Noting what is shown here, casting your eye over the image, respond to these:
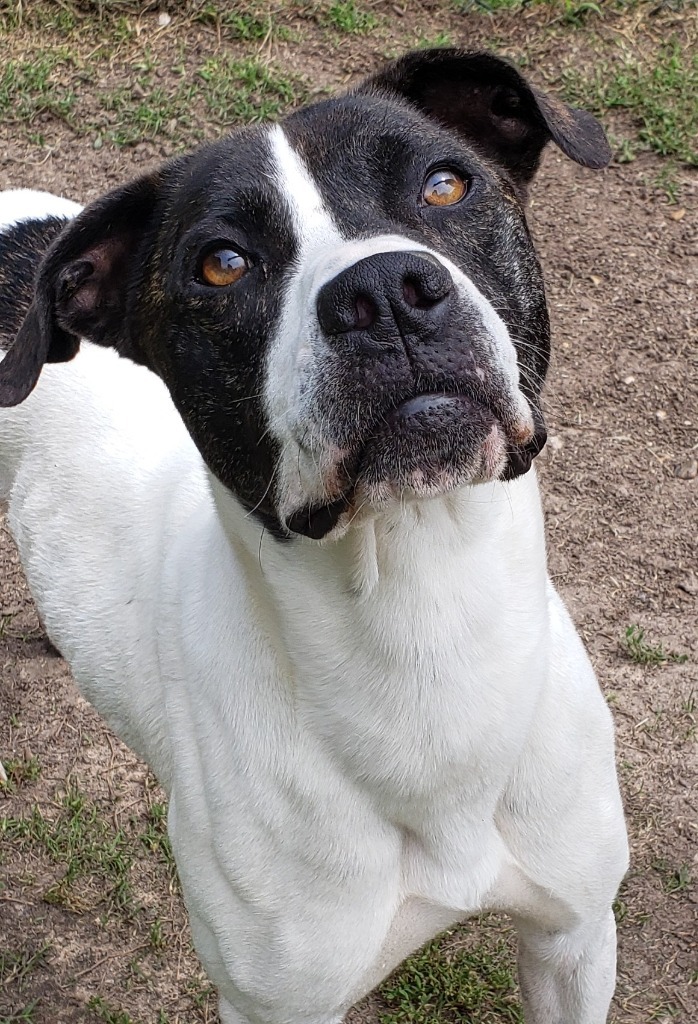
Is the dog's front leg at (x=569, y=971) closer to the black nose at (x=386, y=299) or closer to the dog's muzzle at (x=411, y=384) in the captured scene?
the dog's muzzle at (x=411, y=384)

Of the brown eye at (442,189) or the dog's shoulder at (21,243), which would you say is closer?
the brown eye at (442,189)

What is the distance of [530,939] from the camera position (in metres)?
3.25

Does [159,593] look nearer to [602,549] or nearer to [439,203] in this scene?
[439,203]

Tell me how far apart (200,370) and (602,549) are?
9.27ft

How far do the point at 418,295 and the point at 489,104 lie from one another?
0.99 meters

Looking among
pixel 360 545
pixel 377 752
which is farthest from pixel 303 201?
pixel 377 752

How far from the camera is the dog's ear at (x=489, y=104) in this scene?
2797mm

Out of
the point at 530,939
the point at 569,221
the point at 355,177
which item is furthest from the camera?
the point at 569,221

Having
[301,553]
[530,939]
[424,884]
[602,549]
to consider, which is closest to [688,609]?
[602,549]

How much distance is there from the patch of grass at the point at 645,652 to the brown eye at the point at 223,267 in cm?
272

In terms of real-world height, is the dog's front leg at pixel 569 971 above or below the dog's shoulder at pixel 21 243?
below

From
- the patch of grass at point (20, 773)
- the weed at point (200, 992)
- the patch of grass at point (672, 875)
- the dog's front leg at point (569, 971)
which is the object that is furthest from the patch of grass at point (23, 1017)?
the patch of grass at point (672, 875)

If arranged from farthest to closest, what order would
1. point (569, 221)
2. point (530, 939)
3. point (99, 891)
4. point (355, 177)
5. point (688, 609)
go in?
point (569, 221)
point (688, 609)
point (99, 891)
point (530, 939)
point (355, 177)

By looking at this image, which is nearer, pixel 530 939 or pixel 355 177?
pixel 355 177
